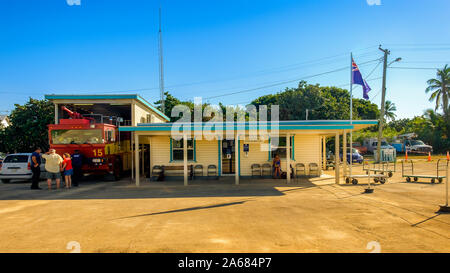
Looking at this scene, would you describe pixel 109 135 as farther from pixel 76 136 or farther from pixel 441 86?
pixel 441 86

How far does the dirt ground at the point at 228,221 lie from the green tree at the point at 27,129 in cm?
1350

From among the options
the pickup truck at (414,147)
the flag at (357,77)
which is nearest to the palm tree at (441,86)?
the pickup truck at (414,147)

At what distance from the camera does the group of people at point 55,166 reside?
444 inches

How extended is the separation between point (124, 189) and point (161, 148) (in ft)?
12.1

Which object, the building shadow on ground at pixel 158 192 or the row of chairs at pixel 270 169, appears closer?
the building shadow on ground at pixel 158 192

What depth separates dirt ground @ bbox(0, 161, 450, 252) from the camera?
192 inches

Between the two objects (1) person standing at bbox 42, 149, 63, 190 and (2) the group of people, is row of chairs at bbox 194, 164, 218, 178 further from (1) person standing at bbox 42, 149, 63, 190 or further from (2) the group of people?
(1) person standing at bbox 42, 149, 63, 190

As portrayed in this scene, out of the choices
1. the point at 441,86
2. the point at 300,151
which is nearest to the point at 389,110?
the point at 441,86

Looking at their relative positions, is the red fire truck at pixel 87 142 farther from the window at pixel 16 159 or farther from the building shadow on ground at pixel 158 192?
the window at pixel 16 159

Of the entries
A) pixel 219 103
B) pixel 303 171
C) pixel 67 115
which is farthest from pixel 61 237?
pixel 219 103

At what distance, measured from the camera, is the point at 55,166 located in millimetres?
11352
